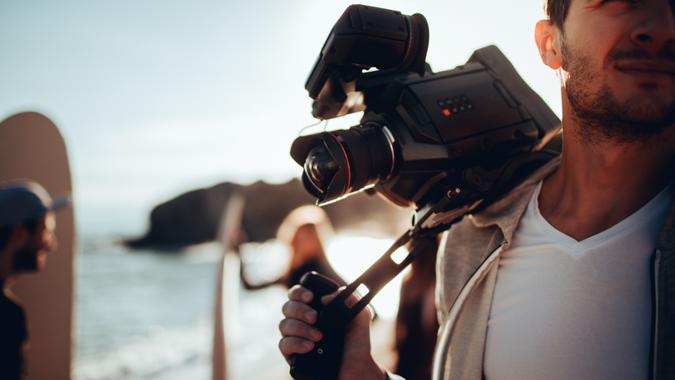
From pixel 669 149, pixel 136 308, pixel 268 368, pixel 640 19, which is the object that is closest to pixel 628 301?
pixel 669 149

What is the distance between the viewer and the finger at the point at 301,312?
51.0 inches

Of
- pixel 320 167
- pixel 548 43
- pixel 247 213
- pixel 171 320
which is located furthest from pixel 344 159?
pixel 247 213

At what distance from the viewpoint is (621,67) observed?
124 centimetres

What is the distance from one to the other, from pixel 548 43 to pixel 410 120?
0.57 m

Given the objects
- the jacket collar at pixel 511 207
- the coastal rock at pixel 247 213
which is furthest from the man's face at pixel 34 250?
the coastal rock at pixel 247 213

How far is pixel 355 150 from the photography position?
127 cm

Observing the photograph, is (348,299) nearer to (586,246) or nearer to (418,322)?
(586,246)

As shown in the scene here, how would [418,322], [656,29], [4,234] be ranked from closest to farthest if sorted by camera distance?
[656,29] < [4,234] < [418,322]

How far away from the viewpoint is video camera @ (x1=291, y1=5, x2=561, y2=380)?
4.25 feet

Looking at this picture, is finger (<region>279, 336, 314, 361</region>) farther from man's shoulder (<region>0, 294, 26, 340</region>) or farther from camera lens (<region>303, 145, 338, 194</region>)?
man's shoulder (<region>0, 294, 26, 340</region>)

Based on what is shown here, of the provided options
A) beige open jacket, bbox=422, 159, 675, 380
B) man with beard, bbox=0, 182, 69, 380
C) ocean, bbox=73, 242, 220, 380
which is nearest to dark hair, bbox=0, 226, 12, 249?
man with beard, bbox=0, 182, 69, 380

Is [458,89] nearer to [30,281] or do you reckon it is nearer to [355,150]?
[355,150]

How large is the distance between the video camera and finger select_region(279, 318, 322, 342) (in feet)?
0.09

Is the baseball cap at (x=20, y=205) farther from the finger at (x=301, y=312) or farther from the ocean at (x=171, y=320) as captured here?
the finger at (x=301, y=312)
